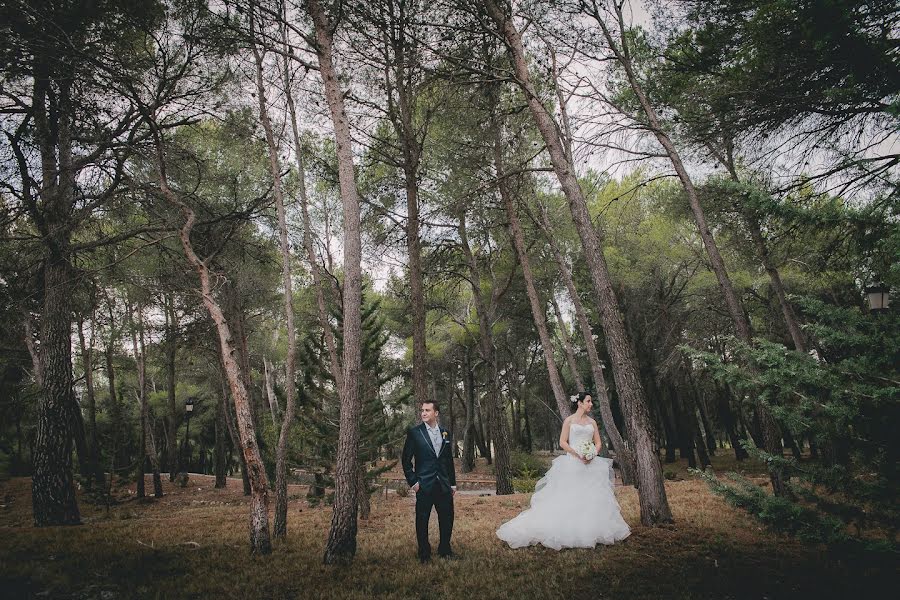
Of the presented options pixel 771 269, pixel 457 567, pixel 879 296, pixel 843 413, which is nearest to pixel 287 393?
pixel 457 567

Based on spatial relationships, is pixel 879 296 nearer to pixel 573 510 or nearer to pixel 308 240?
pixel 573 510

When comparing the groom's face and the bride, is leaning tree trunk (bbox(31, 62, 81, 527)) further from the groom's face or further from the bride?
the bride

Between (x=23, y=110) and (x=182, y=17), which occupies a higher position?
(x=182, y=17)

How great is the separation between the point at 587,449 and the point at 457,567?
2184 mm

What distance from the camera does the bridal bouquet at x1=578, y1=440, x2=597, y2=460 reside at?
527 cm

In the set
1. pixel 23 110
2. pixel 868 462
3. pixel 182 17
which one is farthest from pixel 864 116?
pixel 23 110

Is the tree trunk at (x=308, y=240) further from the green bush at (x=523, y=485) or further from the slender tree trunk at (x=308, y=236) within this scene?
the green bush at (x=523, y=485)

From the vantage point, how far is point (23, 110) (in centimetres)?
681

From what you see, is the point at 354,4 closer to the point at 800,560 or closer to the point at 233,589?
the point at 233,589

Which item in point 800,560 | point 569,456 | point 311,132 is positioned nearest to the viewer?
point 800,560

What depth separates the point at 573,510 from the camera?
496 cm

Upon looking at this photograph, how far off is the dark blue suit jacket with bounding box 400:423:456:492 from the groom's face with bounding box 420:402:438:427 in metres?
0.11

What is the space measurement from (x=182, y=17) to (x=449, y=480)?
817 cm

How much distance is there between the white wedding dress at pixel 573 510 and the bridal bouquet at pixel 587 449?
0.06 m
